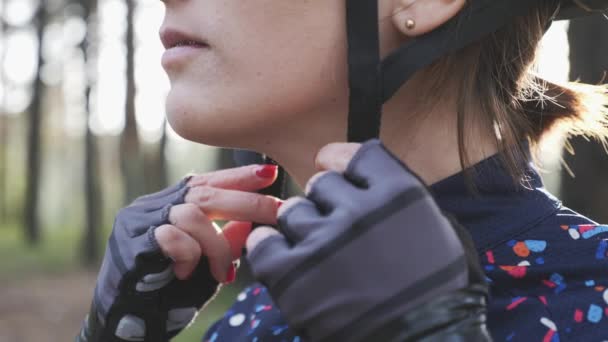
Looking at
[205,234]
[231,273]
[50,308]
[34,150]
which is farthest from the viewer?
[34,150]

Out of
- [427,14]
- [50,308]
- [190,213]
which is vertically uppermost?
[427,14]

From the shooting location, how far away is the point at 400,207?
4.04 feet

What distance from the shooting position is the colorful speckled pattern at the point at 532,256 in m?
1.43

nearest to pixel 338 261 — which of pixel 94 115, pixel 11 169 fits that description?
pixel 94 115

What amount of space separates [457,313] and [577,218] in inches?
24.1

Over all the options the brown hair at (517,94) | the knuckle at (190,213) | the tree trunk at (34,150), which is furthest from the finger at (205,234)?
the tree trunk at (34,150)

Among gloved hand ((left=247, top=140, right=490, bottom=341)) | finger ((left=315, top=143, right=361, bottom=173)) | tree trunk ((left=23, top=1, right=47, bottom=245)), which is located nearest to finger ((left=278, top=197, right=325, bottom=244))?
gloved hand ((left=247, top=140, right=490, bottom=341))

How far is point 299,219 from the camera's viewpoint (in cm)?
128

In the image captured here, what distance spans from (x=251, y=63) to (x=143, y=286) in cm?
67

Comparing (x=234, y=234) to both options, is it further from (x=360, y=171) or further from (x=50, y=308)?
(x=50, y=308)

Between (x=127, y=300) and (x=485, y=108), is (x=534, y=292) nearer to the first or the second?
(x=485, y=108)

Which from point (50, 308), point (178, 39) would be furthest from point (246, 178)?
point (50, 308)

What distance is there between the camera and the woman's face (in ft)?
5.63

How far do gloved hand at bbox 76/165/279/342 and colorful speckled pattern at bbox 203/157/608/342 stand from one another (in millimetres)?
324
